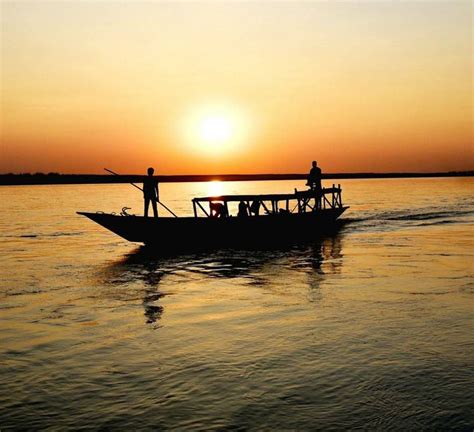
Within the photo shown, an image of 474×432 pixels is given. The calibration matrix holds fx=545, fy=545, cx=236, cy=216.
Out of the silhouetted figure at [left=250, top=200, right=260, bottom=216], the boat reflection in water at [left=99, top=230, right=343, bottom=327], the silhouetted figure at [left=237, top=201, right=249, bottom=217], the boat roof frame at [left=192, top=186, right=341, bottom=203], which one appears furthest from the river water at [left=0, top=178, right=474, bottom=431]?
the silhouetted figure at [left=250, top=200, right=260, bottom=216]

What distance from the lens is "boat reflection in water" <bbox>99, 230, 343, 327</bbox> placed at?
1560cm

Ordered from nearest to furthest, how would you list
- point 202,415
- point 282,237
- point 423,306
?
1. point 202,415
2. point 423,306
3. point 282,237

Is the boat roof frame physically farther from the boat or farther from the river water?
the river water

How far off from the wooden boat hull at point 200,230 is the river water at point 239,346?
4215 millimetres

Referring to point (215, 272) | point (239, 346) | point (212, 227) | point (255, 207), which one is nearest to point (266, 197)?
point (255, 207)

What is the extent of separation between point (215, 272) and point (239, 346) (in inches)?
358

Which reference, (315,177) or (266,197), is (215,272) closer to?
(266,197)

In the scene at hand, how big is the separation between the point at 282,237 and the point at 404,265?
10946 mm

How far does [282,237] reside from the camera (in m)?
30.5

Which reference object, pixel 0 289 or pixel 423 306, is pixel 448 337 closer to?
pixel 423 306

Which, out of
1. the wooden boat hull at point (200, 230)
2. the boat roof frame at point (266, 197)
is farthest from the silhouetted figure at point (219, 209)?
the wooden boat hull at point (200, 230)

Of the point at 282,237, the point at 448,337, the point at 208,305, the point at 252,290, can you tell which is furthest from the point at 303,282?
the point at 282,237

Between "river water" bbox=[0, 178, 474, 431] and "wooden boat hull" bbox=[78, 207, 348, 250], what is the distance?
4.21 metres

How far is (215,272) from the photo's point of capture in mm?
19266
